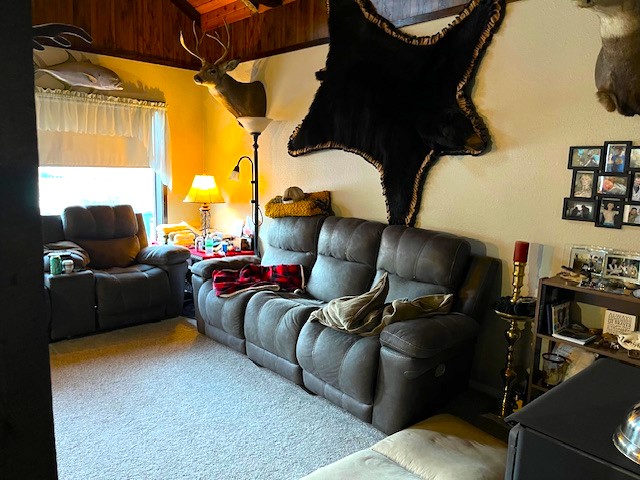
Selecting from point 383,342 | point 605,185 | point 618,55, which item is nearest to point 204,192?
point 383,342

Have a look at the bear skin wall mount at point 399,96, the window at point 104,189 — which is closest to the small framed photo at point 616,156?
the bear skin wall mount at point 399,96

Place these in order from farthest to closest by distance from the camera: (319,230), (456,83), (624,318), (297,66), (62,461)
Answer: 1. (297,66)
2. (319,230)
3. (456,83)
4. (624,318)
5. (62,461)

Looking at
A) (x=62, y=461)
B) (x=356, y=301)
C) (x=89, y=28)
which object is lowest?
(x=62, y=461)

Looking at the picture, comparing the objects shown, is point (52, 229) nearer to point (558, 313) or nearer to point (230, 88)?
point (230, 88)

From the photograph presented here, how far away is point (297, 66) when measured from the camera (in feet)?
14.0

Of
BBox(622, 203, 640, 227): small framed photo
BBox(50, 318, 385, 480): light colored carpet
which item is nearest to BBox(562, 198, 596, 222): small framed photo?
BBox(622, 203, 640, 227): small framed photo

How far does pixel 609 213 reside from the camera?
2529 millimetres

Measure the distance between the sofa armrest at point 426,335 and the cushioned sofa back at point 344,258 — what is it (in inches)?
31.7

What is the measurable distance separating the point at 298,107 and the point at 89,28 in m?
2.06

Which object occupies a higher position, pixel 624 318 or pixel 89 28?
pixel 89 28

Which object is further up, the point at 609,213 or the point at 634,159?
the point at 634,159

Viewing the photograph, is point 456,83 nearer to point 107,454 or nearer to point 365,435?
point 365,435

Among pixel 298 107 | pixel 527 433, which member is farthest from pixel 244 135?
pixel 527 433

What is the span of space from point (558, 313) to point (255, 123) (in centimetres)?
293
